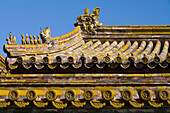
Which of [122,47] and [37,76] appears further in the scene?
[122,47]

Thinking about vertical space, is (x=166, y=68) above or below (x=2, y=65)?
below

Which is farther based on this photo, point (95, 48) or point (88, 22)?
point (88, 22)

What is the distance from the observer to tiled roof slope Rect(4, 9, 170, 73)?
14.9 meters

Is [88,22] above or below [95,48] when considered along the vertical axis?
above

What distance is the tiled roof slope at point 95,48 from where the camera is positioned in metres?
14.9

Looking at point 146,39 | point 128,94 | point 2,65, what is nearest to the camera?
point 128,94

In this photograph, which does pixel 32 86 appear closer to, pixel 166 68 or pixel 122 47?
pixel 166 68

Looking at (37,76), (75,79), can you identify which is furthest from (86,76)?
(37,76)

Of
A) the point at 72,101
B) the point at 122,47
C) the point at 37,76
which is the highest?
the point at 122,47

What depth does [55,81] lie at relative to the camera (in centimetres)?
1466

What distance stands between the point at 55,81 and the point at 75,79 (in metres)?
0.65

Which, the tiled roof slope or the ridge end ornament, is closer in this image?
the tiled roof slope

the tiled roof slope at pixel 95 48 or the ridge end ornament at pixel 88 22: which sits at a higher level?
the ridge end ornament at pixel 88 22

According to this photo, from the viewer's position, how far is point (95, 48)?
18.6 m
